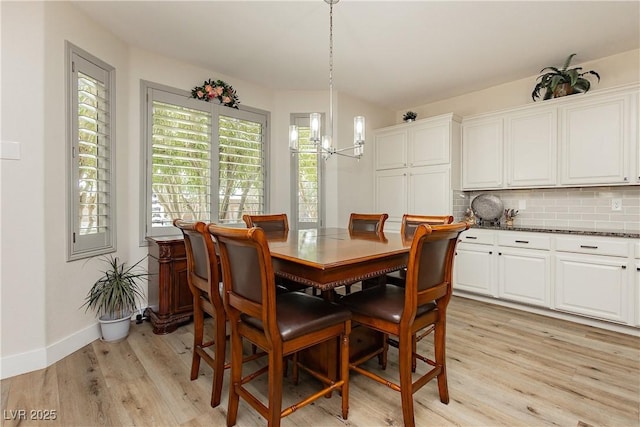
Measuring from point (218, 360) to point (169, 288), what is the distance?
4.34 ft

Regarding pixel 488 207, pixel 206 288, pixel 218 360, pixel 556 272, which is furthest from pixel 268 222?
pixel 556 272

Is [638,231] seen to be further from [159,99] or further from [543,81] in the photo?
[159,99]

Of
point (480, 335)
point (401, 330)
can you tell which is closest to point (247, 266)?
point (401, 330)

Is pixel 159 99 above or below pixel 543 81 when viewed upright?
below

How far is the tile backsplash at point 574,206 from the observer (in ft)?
10.1

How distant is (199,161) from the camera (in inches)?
133

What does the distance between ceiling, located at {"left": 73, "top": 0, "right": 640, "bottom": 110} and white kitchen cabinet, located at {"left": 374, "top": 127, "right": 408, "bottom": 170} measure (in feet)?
2.54

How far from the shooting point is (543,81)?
10.8 ft

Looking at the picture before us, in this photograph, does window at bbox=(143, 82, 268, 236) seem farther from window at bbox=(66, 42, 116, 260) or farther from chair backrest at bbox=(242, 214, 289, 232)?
chair backrest at bbox=(242, 214, 289, 232)

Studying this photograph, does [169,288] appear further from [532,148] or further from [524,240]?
[532,148]

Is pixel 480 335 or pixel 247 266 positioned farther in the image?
pixel 480 335

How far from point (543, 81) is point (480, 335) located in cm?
269

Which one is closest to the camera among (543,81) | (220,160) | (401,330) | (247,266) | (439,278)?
(247,266)

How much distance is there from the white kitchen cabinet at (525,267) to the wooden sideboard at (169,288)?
3.25 meters
